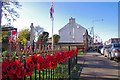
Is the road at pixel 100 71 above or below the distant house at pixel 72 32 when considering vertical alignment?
below

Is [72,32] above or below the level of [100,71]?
above

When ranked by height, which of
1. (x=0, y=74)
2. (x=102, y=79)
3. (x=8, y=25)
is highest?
(x=8, y=25)

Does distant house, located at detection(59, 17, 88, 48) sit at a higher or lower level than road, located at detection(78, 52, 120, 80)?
higher

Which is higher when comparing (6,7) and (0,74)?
(6,7)

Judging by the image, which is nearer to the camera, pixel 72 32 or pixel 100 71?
pixel 100 71

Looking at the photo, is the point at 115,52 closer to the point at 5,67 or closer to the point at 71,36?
the point at 5,67

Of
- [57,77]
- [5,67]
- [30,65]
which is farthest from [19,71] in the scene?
[57,77]

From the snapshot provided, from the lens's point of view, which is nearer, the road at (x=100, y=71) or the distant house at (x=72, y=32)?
the road at (x=100, y=71)

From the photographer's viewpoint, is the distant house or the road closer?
the road

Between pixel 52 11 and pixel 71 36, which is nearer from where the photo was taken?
pixel 52 11

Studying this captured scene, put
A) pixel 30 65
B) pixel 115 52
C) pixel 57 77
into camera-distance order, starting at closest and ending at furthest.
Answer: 1. pixel 30 65
2. pixel 57 77
3. pixel 115 52

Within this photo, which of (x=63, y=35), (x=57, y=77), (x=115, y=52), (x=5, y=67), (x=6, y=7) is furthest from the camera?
(x=63, y=35)

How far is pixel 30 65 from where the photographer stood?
17.0 feet

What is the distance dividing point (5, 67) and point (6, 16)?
88.3ft
